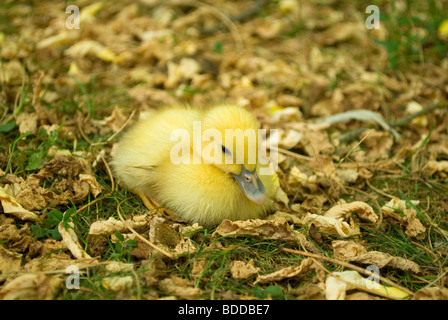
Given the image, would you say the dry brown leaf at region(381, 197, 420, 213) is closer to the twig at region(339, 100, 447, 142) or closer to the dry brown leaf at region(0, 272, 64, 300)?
the twig at region(339, 100, 447, 142)

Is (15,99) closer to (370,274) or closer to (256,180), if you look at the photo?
(256,180)

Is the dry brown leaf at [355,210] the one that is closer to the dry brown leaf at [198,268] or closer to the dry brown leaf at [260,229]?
the dry brown leaf at [260,229]

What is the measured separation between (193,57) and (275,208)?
209 cm

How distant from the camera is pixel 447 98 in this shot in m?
3.68

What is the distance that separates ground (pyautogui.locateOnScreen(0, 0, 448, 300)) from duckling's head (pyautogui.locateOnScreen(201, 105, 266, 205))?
0.68ft

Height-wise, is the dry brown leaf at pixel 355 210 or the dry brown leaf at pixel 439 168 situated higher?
the dry brown leaf at pixel 439 168

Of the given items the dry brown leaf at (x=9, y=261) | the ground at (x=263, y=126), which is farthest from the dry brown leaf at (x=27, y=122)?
the dry brown leaf at (x=9, y=261)

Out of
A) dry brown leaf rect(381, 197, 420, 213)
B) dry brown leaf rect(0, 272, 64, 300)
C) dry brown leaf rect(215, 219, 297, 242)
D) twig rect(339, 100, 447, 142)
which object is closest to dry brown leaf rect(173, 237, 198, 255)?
dry brown leaf rect(215, 219, 297, 242)

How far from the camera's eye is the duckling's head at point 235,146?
2141mm

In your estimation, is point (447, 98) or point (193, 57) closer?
point (447, 98)

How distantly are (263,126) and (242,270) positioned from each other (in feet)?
4.91

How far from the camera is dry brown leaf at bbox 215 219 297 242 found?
2.22 metres
